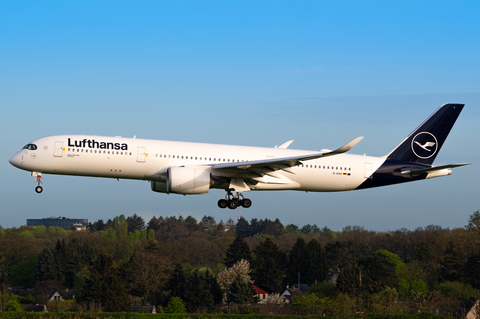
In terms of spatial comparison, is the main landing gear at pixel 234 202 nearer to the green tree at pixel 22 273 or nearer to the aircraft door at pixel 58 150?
the aircraft door at pixel 58 150

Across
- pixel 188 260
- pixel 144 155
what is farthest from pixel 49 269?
pixel 144 155

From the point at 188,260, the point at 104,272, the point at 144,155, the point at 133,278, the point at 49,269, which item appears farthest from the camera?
the point at 188,260

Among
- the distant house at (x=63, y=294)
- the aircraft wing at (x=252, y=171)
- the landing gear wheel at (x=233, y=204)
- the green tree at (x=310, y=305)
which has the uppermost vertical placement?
the aircraft wing at (x=252, y=171)

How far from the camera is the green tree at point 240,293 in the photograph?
325 feet

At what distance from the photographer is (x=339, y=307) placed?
7975 centimetres

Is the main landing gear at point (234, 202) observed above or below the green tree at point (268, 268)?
above

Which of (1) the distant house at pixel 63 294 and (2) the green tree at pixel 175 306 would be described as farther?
(1) the distant house at pixel 63 294

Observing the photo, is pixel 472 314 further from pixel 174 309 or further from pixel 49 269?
pixel 49 269

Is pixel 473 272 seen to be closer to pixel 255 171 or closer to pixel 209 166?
pixel 255 171

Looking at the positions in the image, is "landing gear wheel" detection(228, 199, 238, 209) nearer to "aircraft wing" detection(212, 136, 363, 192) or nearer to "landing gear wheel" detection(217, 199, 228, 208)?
"landing gear wheel" detection(217, 199, 228, 208)

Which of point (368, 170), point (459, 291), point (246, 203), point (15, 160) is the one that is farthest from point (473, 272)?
point (15, 160)

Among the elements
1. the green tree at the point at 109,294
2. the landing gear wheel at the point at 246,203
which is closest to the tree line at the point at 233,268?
the green tree at the point at 109,294

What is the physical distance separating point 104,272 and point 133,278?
819 cm

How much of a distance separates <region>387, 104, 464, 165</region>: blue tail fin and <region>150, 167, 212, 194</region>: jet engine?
55.7 ft
